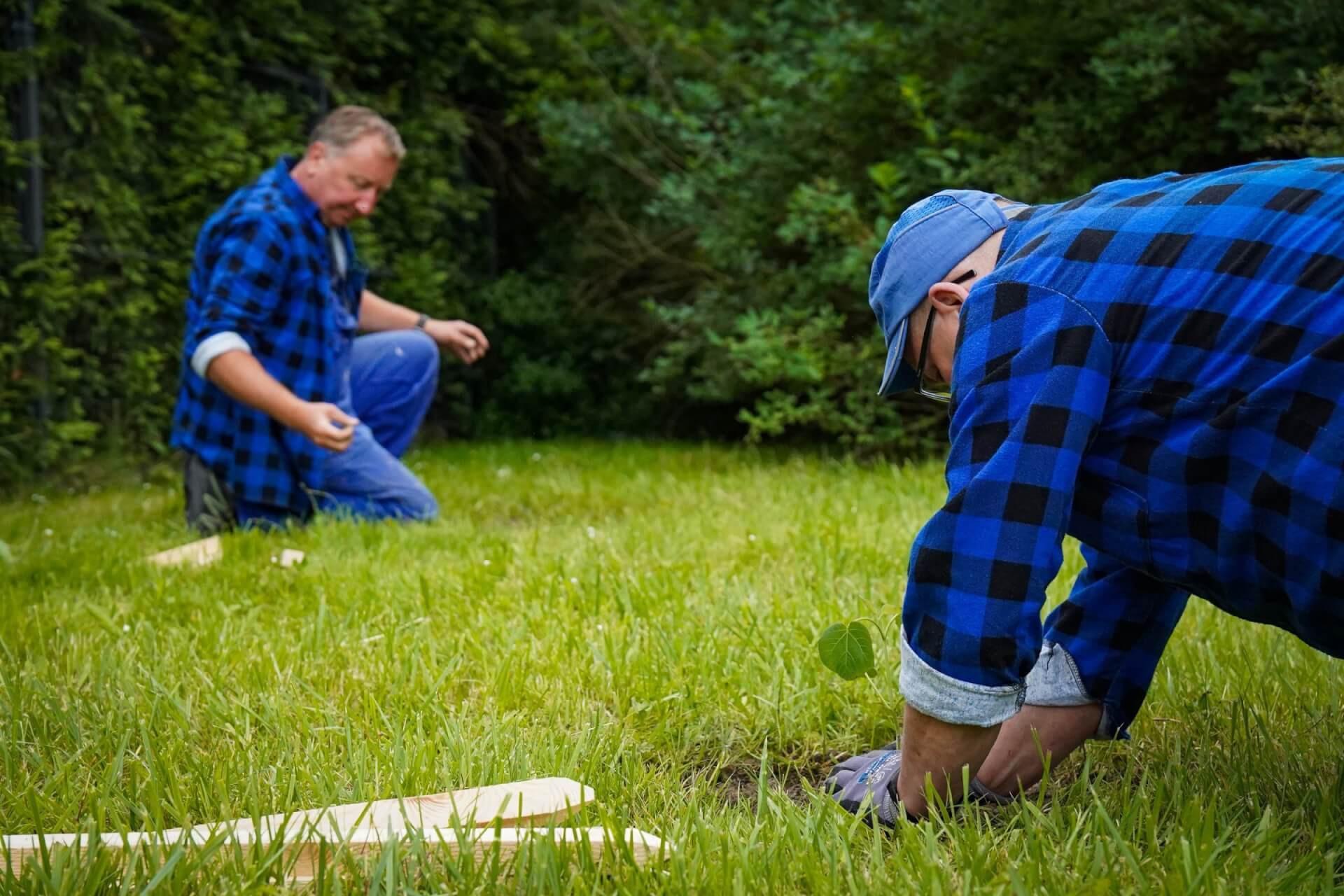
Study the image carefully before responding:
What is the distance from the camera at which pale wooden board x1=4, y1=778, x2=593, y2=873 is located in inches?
53.9

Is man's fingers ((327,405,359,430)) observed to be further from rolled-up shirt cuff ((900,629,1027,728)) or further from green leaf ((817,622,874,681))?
rolled-up shirt cuff ((900,629,1027,728))

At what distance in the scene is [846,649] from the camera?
1.68m

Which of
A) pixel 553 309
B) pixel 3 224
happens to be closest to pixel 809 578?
pixel 3 224

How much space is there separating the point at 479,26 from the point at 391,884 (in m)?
7.60

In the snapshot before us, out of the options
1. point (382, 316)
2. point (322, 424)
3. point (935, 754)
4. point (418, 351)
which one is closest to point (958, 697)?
point (935, 754)

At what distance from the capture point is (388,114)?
7.55m

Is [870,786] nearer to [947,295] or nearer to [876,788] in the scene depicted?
[876,788]

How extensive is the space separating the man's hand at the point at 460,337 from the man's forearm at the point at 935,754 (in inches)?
119

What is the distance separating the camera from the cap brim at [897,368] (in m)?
1.49

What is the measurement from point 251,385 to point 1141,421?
2981 millimetres

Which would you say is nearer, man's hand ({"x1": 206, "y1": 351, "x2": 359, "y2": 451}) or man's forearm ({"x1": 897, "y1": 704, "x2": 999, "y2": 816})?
man's forearm ({"x1": 897, "y1": 704, "x2": 999, "y2": 816})

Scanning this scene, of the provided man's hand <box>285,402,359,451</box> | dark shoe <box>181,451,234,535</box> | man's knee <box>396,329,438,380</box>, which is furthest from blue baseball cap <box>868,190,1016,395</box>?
man's knee <box>396,329,438,380</box>

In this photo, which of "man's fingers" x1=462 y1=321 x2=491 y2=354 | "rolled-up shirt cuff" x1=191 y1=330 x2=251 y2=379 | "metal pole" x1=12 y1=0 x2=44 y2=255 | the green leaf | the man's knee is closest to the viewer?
the green leaf

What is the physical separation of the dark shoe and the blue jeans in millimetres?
48
